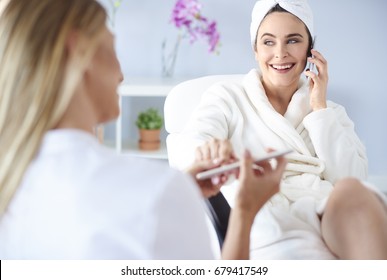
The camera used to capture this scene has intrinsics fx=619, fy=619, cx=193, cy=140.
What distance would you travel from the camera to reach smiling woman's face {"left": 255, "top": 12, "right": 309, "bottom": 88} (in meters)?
1.57

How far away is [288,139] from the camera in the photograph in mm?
1527

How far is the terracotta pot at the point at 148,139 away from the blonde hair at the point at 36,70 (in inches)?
74.3

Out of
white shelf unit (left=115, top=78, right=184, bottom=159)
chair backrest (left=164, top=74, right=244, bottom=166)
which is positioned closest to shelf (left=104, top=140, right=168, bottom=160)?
white shelf unit (left=115, top=78, right=184, bottom=159)

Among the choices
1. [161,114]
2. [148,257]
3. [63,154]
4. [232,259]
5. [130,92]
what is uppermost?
[63,154]

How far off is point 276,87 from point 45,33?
3.05ft

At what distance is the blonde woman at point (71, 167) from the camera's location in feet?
2.36

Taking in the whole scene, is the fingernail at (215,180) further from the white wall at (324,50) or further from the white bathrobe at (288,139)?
the white wall at (324,50)

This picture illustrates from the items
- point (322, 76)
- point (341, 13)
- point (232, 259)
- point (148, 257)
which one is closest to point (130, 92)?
point (341, 13)

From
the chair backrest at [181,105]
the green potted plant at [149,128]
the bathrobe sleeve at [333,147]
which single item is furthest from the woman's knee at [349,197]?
the green potted plant at [149,128]

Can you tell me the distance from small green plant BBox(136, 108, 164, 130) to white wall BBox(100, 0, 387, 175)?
5.7 inches

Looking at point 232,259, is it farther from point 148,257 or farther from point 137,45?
point 137,45

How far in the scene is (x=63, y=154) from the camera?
0.75 metres

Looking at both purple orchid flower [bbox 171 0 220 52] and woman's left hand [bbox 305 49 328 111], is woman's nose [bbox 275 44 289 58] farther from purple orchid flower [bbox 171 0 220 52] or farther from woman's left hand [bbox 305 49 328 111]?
purple orchid flower [bbox 171 0 220 52]
